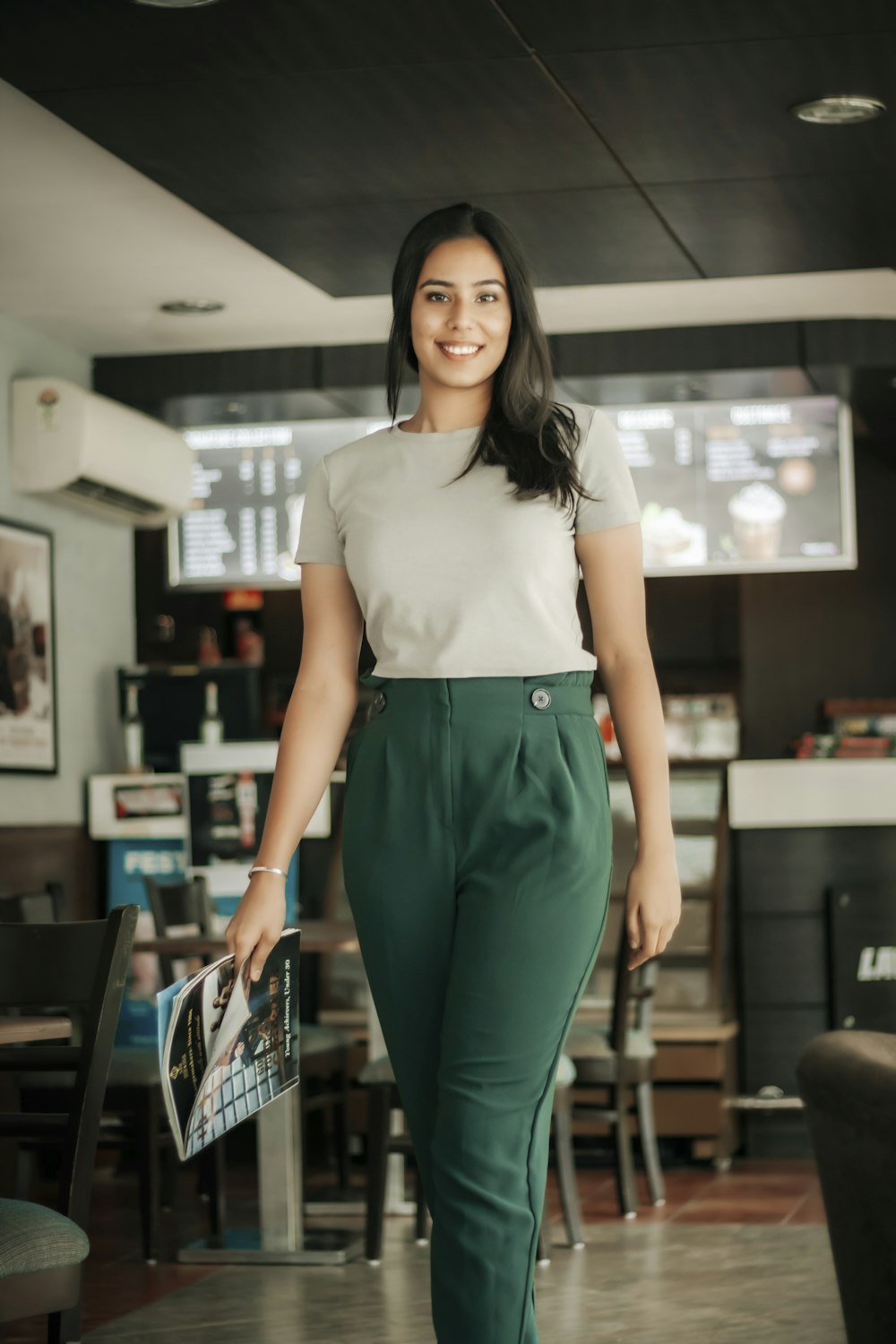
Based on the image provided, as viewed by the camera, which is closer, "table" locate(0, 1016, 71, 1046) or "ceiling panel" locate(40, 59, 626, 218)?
"table" locate(0, 1016, 71, 1046)

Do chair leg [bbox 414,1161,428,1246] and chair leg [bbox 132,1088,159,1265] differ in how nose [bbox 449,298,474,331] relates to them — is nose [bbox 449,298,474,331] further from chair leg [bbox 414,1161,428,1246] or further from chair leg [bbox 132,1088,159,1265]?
chair leg [bbox 414,1161,428,1246]

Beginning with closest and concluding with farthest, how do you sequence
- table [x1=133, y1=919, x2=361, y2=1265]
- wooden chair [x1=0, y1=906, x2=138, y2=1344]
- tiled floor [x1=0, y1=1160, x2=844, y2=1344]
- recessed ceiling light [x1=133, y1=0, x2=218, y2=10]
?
wooden chair [x1=0, y1=906, x2=138, y2=1344] → recessed ceiling light [x1=133, y1=0, x2=218, y2=10] → tiled floor [x1=0, y1=1160, x2=844, y2=1344] → table [x1=133, y1=919, x2=361, y2=1265]

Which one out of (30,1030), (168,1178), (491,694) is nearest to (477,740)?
(491,694)

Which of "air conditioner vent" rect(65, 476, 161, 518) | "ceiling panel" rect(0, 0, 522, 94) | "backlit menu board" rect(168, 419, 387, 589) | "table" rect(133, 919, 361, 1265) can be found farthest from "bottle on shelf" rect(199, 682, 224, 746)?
"ceiling panel" rect(0, 0, 522, 94)

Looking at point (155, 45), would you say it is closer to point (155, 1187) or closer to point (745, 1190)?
point (155, 1187)

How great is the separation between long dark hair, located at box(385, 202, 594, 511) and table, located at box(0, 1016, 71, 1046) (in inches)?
38.7

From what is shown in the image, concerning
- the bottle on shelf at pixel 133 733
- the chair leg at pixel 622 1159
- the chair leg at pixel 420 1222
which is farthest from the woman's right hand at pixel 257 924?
the bottle on shelf at pixel 133 733

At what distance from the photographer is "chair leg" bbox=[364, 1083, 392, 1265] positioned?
4652 millimetres

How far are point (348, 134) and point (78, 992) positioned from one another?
2.22 meters

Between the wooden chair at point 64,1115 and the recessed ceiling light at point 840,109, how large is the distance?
8.01 ft

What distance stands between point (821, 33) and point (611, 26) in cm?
43

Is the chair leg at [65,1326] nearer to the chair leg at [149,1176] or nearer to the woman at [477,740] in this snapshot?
the woman at [477,740]

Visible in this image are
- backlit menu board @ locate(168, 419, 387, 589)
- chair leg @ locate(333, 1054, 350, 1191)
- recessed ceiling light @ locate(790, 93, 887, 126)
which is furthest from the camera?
backlit menu board @ locate(168, 419, 387, 589)

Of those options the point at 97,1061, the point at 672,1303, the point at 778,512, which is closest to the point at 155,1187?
the point at 672,1303
